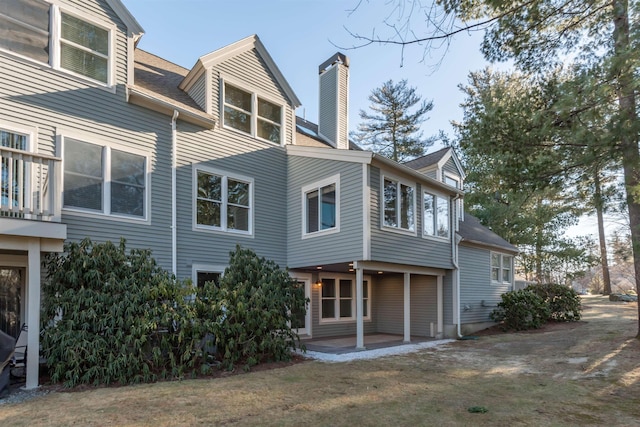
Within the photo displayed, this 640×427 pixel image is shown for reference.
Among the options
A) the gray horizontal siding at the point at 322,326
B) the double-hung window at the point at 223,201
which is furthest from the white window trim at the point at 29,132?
the gray horizontal siding at the point at 322,326

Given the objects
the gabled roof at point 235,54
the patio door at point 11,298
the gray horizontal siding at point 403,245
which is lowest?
the patio door at point 11,298

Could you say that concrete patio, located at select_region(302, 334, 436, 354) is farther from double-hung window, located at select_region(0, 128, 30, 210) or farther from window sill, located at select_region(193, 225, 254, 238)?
double-hung window, located at select_region(0, 128, 30, 210)

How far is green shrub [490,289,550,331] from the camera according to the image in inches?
561

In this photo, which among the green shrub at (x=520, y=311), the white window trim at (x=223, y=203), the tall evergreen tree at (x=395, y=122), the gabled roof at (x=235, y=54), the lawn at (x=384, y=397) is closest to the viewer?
the lawn at (x=384, y=397)

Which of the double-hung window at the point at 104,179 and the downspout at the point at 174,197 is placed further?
the downspout at the point at 174,197

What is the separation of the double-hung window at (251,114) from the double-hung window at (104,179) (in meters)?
2.86

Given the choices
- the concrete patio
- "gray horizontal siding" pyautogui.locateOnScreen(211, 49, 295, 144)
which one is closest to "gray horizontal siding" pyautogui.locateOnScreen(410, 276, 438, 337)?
the concrete patio

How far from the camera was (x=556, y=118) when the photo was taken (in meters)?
7.57

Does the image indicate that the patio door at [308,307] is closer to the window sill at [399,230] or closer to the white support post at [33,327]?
the window sill at [399,230]

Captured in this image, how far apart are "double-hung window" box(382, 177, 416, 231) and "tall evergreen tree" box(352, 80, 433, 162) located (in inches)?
688

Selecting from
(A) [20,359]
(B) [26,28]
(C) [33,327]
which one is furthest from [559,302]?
(B) [26,28]


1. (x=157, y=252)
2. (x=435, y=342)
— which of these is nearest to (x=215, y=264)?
(x=157, y=252)

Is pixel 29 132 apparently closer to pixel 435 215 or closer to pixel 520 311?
pixel 435 215

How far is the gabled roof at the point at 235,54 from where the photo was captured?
1036 centimetres
